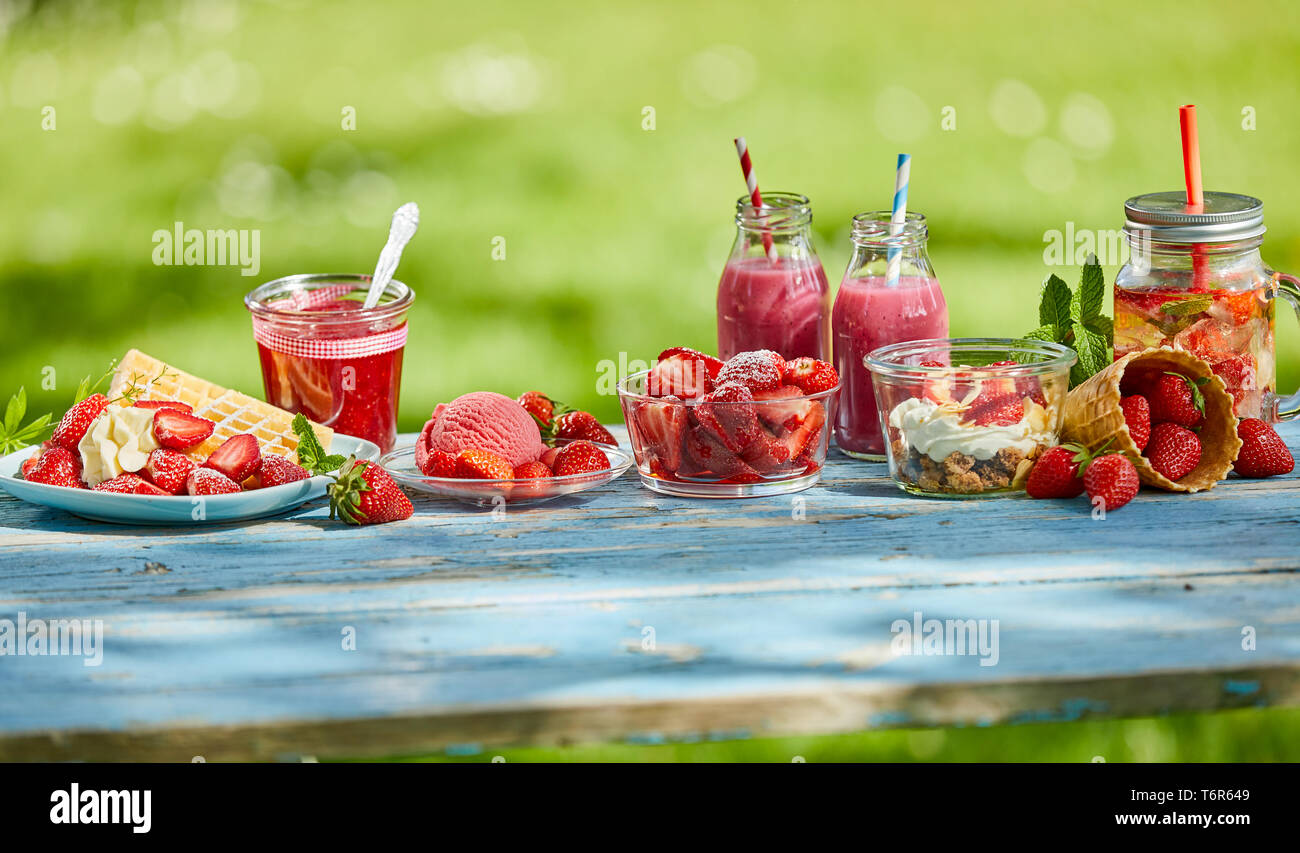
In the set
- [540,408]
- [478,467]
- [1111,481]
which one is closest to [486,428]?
[478,467]

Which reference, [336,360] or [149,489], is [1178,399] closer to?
[336,360]

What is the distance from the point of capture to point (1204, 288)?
6.11ft

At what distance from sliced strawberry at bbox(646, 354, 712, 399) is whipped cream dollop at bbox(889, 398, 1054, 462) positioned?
279 mm

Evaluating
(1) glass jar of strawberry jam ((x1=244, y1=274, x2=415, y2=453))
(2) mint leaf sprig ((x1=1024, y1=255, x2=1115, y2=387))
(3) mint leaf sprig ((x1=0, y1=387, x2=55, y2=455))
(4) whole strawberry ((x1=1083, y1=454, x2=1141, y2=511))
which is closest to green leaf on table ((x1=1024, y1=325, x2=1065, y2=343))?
(2) mint leaf sprig ((x1=1024, y1=255, x2=1115, y2=387))

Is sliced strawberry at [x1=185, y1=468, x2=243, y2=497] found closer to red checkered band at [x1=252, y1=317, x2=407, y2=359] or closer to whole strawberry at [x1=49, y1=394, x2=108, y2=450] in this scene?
whole strawberry at [x1=49, y1=394, x2=108, y2=450]

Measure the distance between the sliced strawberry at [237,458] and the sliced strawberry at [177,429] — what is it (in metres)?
0.01

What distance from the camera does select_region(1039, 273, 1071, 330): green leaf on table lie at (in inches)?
79.5

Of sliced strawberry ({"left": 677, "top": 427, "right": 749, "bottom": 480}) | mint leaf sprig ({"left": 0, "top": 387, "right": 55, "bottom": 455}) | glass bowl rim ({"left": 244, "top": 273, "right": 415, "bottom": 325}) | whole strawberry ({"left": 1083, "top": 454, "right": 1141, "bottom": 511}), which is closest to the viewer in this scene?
whole strawberry ({"left": 1083, "top": 454, "right": 1141, "bottom": 511})

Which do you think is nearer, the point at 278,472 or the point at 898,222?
the point at 278,472

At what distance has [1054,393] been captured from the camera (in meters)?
1.83

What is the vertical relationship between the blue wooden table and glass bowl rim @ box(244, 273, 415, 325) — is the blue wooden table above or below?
below

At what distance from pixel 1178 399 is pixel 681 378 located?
67 cm
